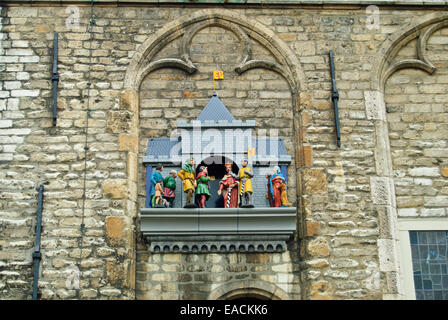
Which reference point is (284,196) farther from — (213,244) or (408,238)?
(408,238)

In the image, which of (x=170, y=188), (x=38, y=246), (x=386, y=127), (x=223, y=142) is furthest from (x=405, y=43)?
(x=38, y=246)

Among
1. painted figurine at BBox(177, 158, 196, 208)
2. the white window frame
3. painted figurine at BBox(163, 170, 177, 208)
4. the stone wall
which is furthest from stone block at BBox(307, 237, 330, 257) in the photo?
painted figurine at BBox(163, 170, 177, 208)

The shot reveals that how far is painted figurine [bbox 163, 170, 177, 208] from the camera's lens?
33.1ft

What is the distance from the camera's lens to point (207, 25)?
37.1ft

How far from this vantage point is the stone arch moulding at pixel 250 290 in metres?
9.84

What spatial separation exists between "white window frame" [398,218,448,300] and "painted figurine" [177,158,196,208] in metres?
2.86

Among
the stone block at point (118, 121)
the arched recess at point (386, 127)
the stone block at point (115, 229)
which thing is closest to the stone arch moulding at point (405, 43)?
the arched recess at point (386, 127)

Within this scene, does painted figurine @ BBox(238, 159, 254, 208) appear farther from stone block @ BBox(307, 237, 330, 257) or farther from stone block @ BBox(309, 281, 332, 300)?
stone block @ BBox(309, 281, 332, 300)
